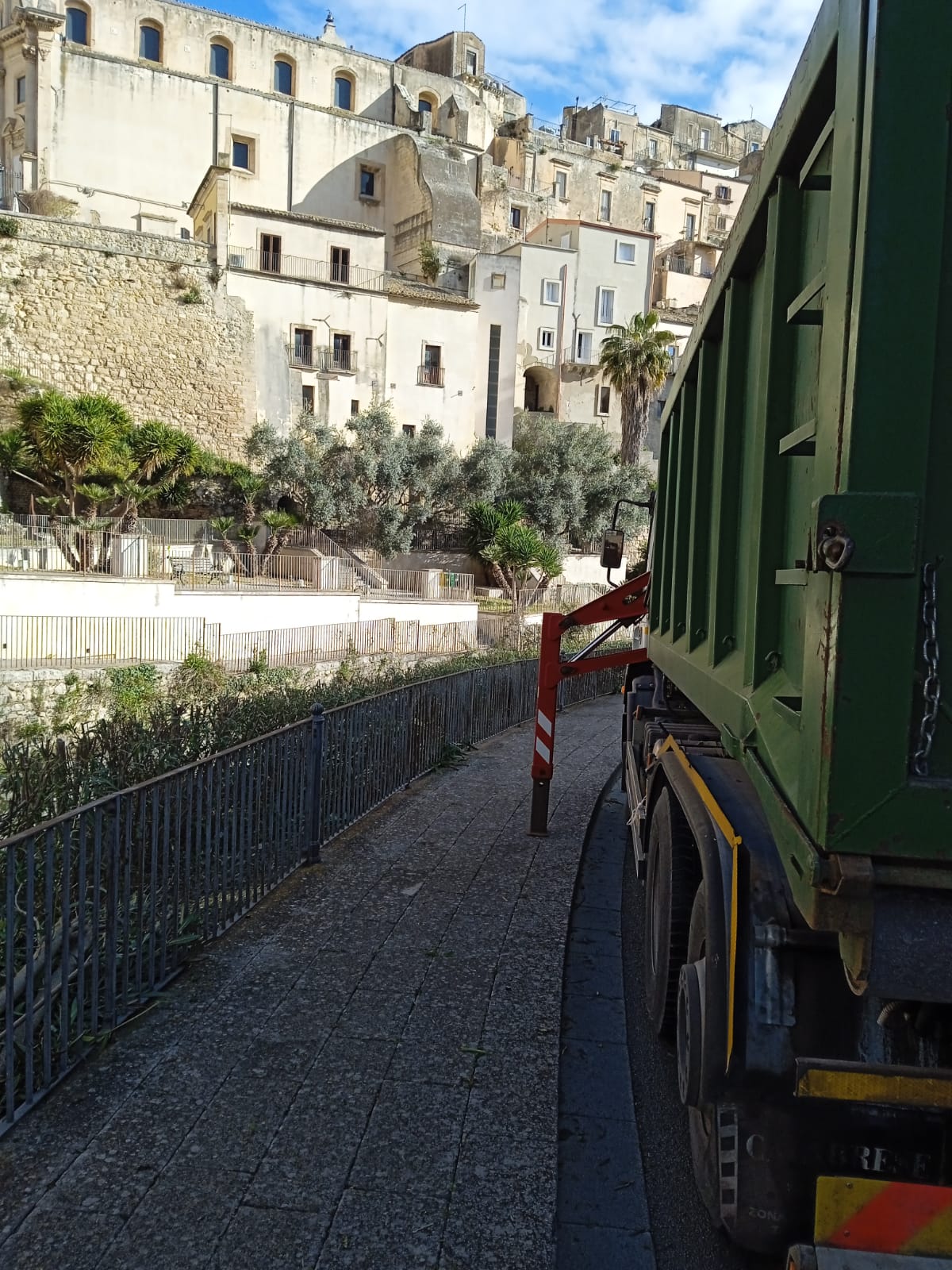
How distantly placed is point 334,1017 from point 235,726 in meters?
4.66

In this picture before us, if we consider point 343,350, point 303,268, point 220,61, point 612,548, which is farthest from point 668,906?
point 220,61

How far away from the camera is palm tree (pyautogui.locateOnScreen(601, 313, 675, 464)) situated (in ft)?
146

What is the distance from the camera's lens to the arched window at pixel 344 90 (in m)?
55.5

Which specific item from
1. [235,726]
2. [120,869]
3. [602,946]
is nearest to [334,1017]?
[120,869]

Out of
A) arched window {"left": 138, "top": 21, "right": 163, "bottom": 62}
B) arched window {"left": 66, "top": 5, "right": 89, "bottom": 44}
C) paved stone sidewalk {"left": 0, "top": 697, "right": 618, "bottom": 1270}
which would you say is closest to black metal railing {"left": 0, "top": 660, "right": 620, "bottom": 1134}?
paved stone sidewalk {"left": 0, "top": 697, "right": 618, "bottom": 1270}

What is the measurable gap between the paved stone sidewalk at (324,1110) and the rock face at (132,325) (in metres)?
37.1

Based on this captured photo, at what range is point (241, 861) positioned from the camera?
588 centimetres

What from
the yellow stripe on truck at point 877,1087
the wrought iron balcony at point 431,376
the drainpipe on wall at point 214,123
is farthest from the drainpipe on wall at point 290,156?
the yellow stripe on truck at point 877,1087

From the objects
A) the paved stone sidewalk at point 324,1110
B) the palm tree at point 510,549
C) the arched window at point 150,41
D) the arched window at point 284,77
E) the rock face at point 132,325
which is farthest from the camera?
the arched window at point 284,77

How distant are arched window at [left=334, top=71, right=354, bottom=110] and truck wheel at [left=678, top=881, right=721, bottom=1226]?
60.5 m

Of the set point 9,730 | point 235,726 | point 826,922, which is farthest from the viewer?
point 9,730

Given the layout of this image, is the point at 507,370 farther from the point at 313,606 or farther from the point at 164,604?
the point at 164,604

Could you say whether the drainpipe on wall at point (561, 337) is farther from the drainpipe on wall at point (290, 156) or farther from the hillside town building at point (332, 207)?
the drainpipe on wall at point (290, 156)

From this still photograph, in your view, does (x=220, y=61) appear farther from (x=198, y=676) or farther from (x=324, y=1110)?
(x=324, y=1110)
